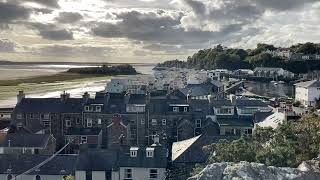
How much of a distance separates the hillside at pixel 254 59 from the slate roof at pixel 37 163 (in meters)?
111

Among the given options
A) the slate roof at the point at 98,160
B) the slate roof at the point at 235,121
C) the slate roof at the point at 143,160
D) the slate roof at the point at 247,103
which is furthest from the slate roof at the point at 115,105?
the slate roof at the point at 143,160

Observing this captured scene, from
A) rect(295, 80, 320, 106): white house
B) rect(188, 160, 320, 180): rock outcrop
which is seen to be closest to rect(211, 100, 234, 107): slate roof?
rect(295, 80, 320, 106): white house

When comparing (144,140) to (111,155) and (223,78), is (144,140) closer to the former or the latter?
(111,155)

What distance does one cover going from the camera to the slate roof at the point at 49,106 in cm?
5662

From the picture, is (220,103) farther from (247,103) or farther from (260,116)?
(260,116)

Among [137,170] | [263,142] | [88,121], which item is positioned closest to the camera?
[263,142]

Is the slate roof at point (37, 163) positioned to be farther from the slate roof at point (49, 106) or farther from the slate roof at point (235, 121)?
the slate roof at point (235, 121)

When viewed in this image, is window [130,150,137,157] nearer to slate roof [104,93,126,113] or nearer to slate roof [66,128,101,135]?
slate roof [66,128,101,135]

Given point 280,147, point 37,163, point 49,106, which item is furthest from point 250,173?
point 49,106

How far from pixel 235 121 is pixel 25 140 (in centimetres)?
2104

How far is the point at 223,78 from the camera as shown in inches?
5251

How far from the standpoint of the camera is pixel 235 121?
52906 millimetres

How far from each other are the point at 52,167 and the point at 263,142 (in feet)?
56.9

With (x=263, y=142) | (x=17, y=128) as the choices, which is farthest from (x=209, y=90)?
(x=263, y=142)
